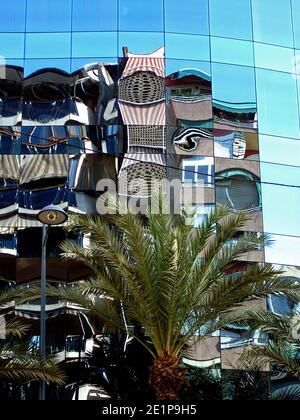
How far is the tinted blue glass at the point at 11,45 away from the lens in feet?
87.7

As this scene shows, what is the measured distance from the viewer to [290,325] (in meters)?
19.7

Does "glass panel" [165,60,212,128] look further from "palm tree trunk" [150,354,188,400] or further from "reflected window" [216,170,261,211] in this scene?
"palm tree trunk" [150,354,188,400]

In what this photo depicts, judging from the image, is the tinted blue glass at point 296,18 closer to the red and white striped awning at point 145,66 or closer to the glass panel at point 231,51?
the glass panel at point 231,51

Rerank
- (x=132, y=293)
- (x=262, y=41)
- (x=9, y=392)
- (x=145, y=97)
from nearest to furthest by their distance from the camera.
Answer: (x=132, y=293), (x=9, y=392), (x=145, y=97), (x=262, y=41)

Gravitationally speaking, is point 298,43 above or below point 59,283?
above

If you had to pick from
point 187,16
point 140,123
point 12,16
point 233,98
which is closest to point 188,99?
point 233,98

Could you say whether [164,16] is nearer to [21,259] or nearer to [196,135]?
[196,135]

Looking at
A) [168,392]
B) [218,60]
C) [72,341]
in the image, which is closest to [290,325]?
[168,392]

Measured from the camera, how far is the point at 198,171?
2598 centimetres

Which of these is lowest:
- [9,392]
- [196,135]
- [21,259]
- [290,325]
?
[9,392]

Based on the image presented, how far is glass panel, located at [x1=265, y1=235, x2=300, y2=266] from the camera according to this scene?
84.8 feet

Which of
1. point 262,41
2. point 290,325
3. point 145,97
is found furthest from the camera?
point 262,41

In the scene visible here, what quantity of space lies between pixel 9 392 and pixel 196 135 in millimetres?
9611

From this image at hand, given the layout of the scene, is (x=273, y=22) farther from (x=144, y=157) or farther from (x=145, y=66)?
(x=144, y=157)
